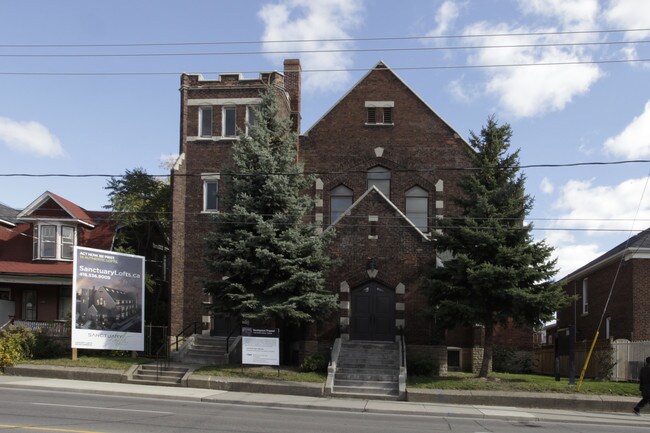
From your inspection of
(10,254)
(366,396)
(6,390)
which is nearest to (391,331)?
(366,396)

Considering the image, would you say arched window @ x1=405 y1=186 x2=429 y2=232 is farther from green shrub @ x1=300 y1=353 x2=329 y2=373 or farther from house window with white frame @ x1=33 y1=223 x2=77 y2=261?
house window with white frame @ x1=33 y1=223 x2=77 y2=261

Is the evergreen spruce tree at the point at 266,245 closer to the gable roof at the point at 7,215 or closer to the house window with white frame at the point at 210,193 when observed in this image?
the house window with white frame at the point at 210,193

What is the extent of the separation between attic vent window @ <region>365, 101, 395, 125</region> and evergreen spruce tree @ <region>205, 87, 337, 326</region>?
26.6 feet

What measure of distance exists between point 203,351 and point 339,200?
10.3 metres

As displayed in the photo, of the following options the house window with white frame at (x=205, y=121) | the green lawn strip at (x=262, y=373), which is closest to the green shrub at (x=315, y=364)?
the green lawn strip at (x=262, y=373)

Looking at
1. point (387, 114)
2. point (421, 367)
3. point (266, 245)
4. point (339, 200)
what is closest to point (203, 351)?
point (266, 245)

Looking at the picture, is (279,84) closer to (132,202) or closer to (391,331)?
(132,202)

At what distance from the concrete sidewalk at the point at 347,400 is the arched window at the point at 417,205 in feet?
42.6

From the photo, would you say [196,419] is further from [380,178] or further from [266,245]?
[380,178]

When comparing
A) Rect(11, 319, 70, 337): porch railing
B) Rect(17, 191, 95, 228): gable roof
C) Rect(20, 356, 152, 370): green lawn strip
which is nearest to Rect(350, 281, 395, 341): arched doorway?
Rect(20, 356, 152, 370): green lawn strip

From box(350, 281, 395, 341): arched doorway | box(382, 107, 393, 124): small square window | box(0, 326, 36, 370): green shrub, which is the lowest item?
box(0, 326, 36, 370): green shrub

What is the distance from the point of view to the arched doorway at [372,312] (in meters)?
28.2

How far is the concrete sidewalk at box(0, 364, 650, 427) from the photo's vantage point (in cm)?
1962

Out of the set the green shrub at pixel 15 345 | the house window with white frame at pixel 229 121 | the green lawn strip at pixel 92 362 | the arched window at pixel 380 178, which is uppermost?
the house window with white frame at pixel 229 121
